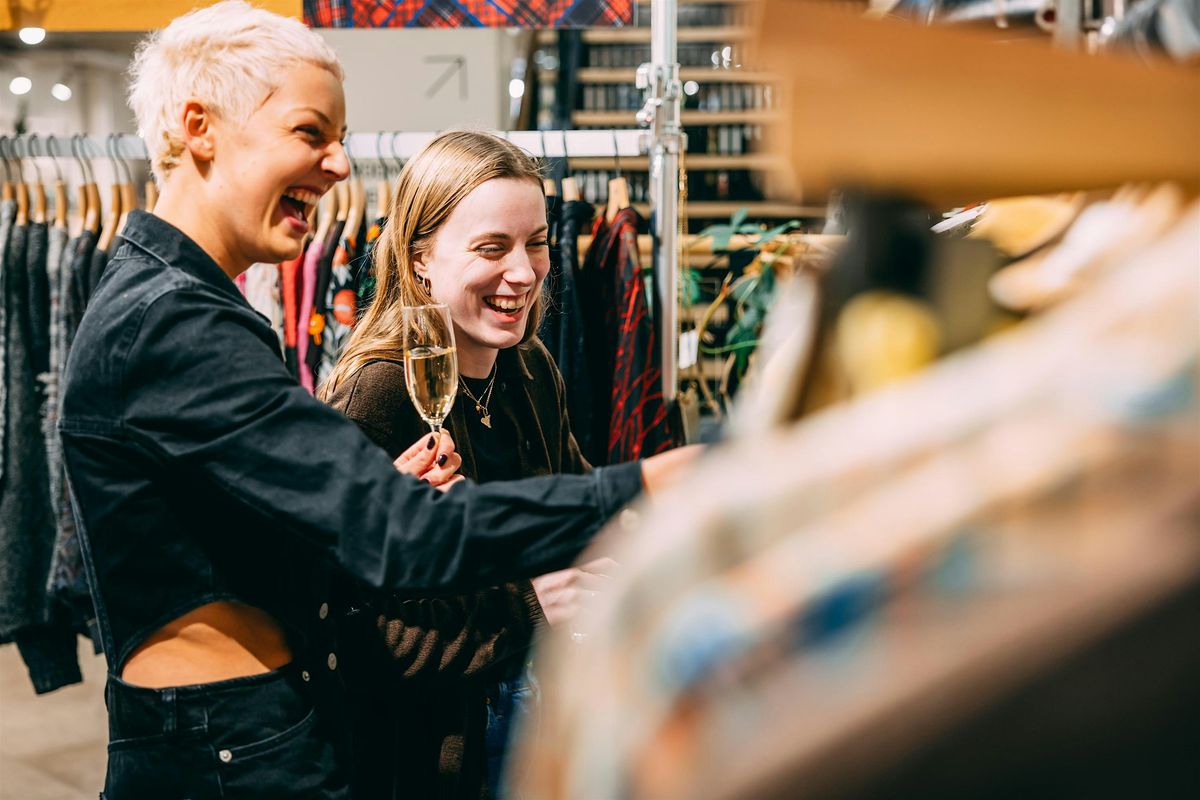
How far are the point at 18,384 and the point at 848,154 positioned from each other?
2546 mm

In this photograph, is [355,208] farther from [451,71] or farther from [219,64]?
[451,71]

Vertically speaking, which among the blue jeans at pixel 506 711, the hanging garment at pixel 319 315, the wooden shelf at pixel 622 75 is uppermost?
the wooden shelf at pixel 622 75

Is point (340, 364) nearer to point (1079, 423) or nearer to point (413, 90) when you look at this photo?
point (1079, 423)

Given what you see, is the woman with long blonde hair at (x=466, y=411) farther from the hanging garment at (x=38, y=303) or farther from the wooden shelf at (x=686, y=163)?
the wooden shelf at (x=686, y=163)

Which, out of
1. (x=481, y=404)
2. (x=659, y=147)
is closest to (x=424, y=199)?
(x=481, y=404)

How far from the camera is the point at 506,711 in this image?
162 cm

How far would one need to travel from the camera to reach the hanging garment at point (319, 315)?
2.39 m

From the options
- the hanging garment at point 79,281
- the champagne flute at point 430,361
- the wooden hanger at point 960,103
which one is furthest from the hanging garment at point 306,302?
the wooden hanger at point 960,103

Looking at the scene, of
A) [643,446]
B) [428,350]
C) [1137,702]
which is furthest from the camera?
[643,446]

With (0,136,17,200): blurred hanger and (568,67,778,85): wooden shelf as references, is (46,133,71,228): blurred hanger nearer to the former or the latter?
(0,136,17,200): blurred hanger

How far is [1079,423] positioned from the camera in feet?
0.94

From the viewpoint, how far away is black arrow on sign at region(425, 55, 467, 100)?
378 cm

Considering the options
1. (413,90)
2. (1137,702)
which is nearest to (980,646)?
(1137,702)

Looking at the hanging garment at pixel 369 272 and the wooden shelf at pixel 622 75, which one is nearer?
the hanging garment at pixel 369 272
